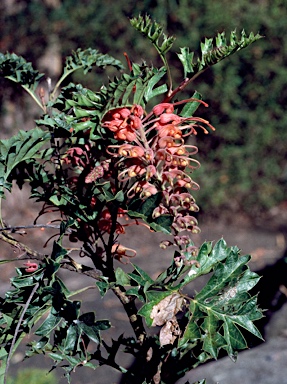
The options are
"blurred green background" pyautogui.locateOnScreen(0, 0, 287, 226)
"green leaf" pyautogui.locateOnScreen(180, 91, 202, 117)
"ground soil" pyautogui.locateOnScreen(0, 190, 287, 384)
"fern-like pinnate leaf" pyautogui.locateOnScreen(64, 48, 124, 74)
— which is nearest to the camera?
"green leaf" pyautogui.locateOnScreen(180, 91, 202, 117)

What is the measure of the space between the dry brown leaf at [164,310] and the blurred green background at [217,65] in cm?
400

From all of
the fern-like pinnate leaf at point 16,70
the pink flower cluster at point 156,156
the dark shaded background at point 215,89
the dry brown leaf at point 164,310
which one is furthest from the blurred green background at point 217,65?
the dry brown leaf at point 164,310

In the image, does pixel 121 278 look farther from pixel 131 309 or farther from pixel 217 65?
pixel 217 65

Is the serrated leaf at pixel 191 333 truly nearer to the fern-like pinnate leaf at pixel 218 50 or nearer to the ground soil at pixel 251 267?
the fern-like pinnate leaf at pixel 218 50

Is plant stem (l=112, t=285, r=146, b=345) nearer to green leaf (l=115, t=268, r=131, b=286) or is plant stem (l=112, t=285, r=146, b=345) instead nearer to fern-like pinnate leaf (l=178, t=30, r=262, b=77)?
green leaf (l=115, t=268, r=131, b=286)

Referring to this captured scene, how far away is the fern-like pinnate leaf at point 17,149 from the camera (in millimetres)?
1259

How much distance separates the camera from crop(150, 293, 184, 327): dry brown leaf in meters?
1.25

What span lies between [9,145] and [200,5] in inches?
168

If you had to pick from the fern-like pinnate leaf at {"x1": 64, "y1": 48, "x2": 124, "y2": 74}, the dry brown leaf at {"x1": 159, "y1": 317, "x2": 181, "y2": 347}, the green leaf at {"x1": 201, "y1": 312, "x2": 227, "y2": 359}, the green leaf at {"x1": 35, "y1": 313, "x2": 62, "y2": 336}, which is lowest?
the green leaf at {"x1": 201, "y1": 312, "x2": 227, "y2": 359}

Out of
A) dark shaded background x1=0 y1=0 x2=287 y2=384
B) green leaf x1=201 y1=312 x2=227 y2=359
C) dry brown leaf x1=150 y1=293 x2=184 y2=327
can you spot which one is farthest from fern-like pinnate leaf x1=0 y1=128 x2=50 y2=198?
dark shaded background x1=0 y1=0 x2=287 y2=384

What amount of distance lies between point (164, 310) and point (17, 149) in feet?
1.54

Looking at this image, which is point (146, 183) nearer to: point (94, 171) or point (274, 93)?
point (94, 171)

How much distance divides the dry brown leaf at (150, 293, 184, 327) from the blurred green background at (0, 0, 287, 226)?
4.00m

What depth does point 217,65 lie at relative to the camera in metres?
5.12
